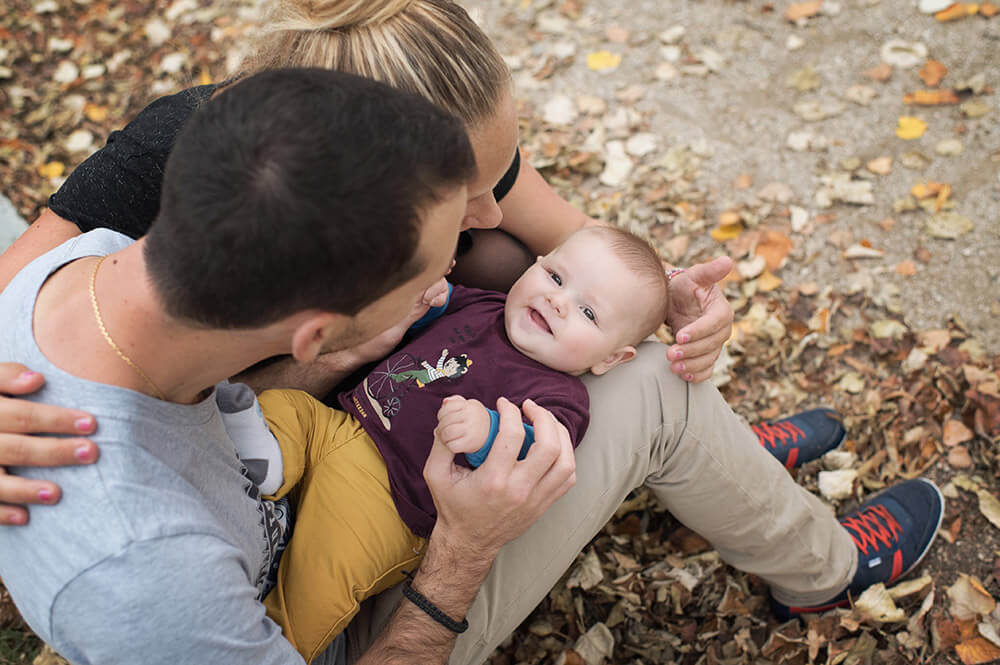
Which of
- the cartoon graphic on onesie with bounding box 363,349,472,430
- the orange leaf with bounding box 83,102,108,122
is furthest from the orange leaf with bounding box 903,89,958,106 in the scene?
the orange leaf with bounding box 83,102,108,122

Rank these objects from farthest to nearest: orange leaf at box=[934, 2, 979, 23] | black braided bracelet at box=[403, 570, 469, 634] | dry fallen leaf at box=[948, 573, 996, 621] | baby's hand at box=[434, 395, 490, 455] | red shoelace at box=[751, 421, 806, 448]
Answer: orange leaf at box=[934, 2, 979, 23] → red shoelace at box=[751, 421, 806, 448] → dry fallen leaf at box=[948, 573, 996, 621] → black braided bracelet at box=[403, 570, 469, 634] → baby's hand at box=[434, 395, 490, 455]

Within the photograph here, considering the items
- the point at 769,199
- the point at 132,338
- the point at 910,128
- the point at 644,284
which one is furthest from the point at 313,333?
the point at 910,128

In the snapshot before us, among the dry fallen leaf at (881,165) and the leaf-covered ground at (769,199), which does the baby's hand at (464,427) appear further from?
the dry fallen leaf at (881,165)

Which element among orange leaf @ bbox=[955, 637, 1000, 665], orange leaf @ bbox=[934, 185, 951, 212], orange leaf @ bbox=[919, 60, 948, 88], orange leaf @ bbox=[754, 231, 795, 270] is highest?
orange leaf @ bbox=[919, 60, 948, 88]

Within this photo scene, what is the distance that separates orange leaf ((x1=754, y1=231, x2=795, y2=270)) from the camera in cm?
336

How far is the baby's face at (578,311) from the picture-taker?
6.97 ft

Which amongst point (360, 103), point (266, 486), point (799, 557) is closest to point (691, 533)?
point (799, 557)

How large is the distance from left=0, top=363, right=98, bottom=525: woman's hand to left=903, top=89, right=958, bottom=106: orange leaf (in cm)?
387

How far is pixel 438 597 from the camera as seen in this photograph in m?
1.77

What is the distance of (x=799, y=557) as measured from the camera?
2.26m

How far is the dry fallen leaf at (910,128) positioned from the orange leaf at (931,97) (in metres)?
0.12

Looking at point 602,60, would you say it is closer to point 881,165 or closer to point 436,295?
point 881,165

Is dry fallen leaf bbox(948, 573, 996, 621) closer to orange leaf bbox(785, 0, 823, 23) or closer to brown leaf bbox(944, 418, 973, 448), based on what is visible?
brown leaf bbox(944, 418, 973, 448)

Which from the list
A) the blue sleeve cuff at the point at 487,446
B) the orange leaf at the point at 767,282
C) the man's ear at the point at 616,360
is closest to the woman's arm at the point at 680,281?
the man's ear at the point at 616,360
